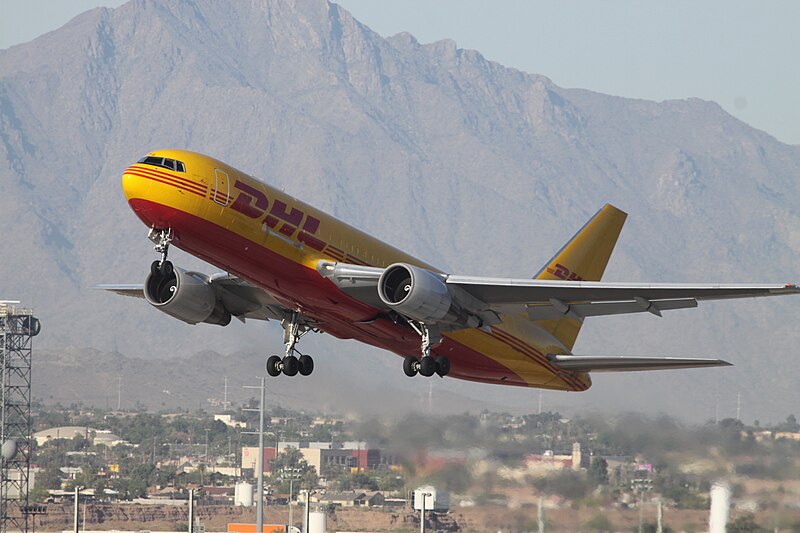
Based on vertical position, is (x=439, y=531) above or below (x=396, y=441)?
below

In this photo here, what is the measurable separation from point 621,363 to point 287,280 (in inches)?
502

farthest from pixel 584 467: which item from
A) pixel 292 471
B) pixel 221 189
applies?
pixel 292 471

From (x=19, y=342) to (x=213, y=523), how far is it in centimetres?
2003

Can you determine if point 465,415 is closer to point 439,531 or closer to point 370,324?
point 439,531

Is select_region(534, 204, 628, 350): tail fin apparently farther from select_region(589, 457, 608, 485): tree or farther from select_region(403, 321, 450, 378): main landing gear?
select_region(403, 321, 450, 378): main landing gear

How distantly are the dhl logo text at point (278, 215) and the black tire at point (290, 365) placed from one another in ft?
18.3

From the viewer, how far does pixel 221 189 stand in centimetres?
4044

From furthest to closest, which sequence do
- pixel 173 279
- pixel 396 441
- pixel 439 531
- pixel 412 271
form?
pixel 439 531, pixel 396 441, pixel 173 279, pixel 412 271

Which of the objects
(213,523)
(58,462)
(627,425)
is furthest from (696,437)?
(58,462)

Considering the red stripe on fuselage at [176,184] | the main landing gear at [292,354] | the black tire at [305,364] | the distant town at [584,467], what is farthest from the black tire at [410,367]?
the distant town at [584,467]

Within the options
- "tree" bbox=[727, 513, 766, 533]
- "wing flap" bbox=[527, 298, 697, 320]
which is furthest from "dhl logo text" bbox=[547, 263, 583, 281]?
"tree" bbox=[727, 513, 766, 533]

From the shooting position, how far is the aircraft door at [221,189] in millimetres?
40344

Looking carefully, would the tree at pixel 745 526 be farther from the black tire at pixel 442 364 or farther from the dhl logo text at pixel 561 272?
the black tire at pixel 442 364

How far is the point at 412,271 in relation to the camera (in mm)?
42062
